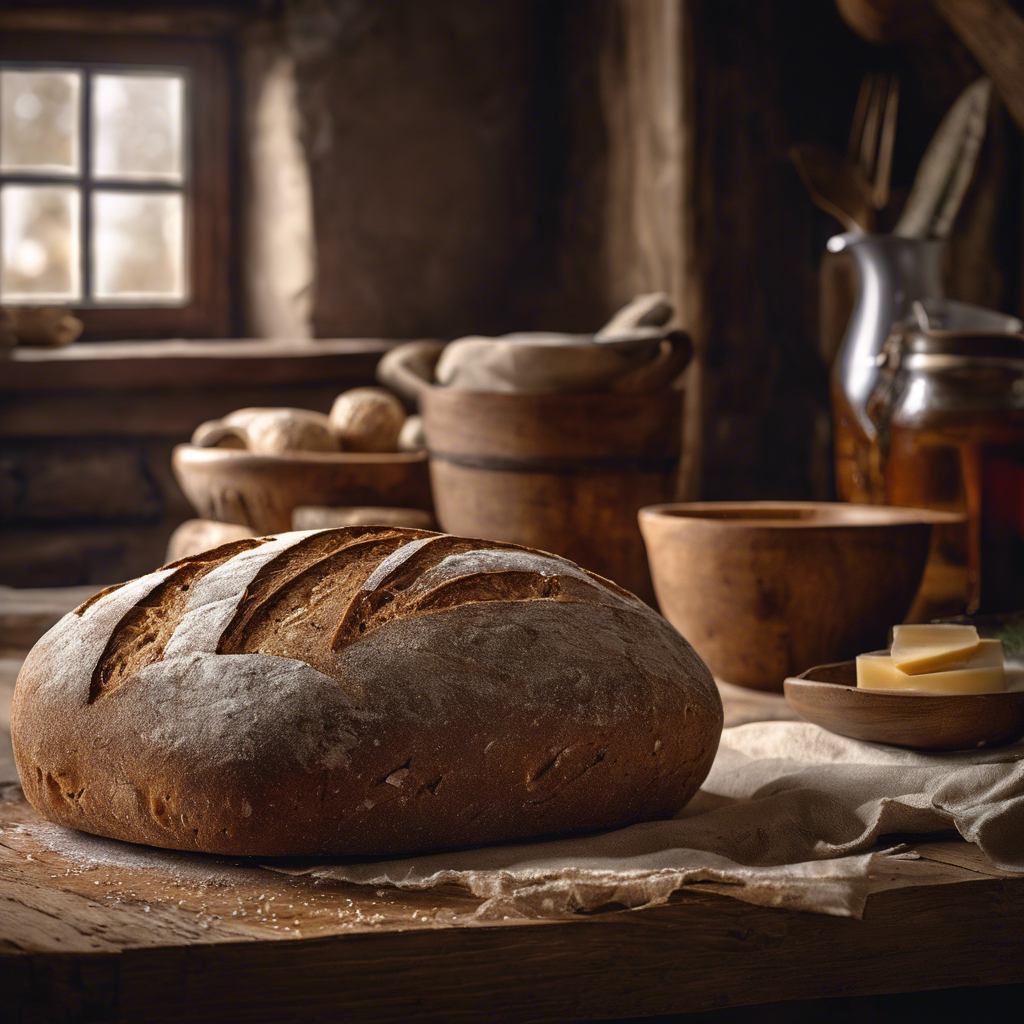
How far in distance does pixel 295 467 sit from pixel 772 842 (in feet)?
4.50

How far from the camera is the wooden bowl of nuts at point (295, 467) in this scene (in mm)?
2229

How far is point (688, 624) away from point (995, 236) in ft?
4.70

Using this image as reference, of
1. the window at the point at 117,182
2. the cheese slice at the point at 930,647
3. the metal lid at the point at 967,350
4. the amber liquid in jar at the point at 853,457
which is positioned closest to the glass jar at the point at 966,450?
the metal lid at the point at 967,350

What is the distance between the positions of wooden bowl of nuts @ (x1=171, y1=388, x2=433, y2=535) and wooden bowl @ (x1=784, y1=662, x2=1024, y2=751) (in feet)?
3.83

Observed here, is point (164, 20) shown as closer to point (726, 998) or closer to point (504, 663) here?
point (504, 663)

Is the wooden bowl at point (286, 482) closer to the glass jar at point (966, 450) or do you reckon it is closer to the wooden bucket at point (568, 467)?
the wooden bucket at point (568, 467)

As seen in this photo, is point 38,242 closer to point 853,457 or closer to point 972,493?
point 853,457

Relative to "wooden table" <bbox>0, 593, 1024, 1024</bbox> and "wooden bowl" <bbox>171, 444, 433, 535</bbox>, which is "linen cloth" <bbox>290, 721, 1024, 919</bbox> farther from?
"wooden bowl" <bbox>171, 444, 433, 535</bbox>

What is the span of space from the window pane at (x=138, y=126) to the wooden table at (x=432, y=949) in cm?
281

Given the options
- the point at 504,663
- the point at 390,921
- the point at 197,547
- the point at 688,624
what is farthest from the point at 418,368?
the point at 390,921

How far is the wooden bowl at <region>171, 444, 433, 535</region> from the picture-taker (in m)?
2.22

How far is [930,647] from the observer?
1246 mm

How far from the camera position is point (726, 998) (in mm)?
917

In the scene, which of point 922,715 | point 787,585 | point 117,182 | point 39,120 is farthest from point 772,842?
point 39,120
